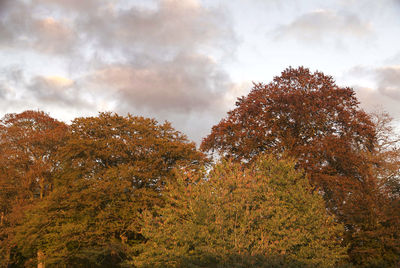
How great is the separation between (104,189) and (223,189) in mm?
11736

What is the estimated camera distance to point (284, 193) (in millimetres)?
15727

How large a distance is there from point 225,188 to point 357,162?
1133cm

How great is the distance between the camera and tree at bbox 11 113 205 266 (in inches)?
898

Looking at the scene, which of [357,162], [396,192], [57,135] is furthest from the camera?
[57,135]

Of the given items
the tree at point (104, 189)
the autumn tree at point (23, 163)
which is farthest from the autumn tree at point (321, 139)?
the autumn tree at point (23, 163)

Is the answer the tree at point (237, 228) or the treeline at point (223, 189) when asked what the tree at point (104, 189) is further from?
the tree at point (237, 228)

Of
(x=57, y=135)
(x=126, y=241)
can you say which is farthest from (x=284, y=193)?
(x=57, y=135)

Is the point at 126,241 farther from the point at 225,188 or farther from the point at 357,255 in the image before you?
the point at 357,255

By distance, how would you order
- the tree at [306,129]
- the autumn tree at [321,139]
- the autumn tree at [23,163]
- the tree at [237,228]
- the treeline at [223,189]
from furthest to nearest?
the autumn tree at [23,163] → the tree at [306,129] → the autumn tree at [321,139] → the treeline at [223,189] → the tree at [237,228]

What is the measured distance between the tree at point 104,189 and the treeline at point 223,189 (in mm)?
97

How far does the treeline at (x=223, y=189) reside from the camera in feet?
44.9

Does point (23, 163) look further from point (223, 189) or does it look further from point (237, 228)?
point (237, 228)

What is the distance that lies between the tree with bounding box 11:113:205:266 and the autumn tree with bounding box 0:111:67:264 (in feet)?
15.0

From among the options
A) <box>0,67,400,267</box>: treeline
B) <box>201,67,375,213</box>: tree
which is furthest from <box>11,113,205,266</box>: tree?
<box>201,67,375,213</box>: tree
